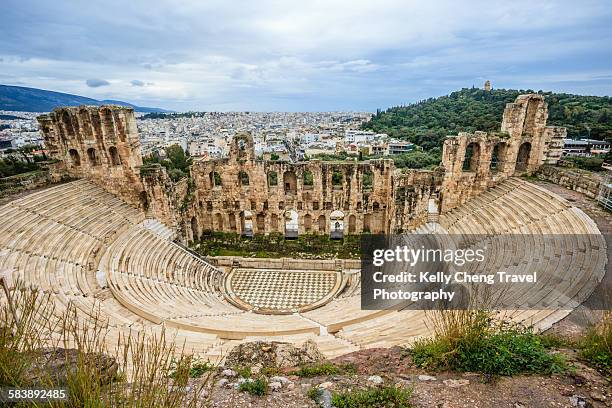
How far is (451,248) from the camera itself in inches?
724

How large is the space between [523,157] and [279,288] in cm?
1816

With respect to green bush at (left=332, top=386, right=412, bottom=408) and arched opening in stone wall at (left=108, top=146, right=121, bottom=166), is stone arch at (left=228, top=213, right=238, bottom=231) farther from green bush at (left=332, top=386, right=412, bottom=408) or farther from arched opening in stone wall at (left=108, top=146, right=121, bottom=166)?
green bush at (left=332, top=386, right=412, bottom=408)

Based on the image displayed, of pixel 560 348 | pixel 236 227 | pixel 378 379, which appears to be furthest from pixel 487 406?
pixel 236 227

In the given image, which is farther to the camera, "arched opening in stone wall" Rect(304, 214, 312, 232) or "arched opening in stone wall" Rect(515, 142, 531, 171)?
"arched opening in stone wall" Rect(304, 214, 312, 232)

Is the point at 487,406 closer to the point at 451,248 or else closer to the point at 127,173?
the point at 451,248

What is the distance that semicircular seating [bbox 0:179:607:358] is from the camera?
11.7 m

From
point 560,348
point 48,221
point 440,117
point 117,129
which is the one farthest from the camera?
point 440,117

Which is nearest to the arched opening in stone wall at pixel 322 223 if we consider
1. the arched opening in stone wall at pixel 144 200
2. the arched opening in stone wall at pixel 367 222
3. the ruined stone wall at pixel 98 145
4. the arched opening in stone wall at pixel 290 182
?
the arched opening in stone wall at pixel 290 182

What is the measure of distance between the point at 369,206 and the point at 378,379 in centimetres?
1883

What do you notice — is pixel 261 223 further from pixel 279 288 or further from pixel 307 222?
pixel 279 288

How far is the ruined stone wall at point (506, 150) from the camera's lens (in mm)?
20672

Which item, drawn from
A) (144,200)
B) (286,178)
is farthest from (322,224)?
(144,200)

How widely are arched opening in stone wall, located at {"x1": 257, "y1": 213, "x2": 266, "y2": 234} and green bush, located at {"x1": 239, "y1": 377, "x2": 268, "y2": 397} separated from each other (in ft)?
63.5

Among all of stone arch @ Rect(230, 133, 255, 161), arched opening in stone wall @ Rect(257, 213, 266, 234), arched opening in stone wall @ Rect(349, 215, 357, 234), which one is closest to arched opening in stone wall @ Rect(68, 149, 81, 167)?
stone arch @ Rect(230, 133, 255, 161)
